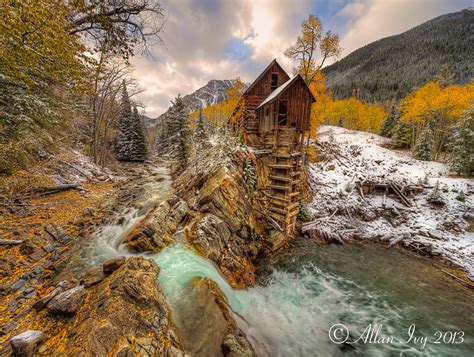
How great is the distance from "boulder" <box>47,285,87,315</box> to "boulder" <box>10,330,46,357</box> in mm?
784

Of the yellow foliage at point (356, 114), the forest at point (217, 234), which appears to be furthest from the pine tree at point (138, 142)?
the yellow foliage at point (356, 114)

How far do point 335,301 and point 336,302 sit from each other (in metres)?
0.06

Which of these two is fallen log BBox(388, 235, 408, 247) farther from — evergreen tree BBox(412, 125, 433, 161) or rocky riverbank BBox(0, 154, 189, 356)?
evergreen tree BBox(412, 125, 433, 161)

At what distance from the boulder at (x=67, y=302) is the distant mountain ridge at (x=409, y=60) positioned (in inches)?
4679

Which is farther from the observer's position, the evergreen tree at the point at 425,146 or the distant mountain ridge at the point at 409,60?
the distant mountain ridge at the point at 409,60

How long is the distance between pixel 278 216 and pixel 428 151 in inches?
950

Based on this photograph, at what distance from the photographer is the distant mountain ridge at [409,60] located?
95.4m

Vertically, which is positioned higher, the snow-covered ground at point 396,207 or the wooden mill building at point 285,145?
the wooden mill building at point 285,145

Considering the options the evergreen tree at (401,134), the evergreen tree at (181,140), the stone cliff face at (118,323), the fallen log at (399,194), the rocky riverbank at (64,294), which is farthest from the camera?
the evergreen tree at (401,134)

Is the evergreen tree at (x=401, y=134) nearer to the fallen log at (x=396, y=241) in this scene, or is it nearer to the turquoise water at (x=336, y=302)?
the fallen log at (x=396, y=241)

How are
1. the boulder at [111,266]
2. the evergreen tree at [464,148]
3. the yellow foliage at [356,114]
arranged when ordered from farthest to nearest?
the yellow foliage at [356,114]
the evergreen tree at [464,148]
the boulder at [111,266]

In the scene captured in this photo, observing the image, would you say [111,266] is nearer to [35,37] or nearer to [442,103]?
[35,37]

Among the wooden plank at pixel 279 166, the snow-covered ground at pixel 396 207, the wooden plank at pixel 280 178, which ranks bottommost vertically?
the snow-covered ground at pixel 396 207

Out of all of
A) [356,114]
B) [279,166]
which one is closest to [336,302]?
[279,166]
